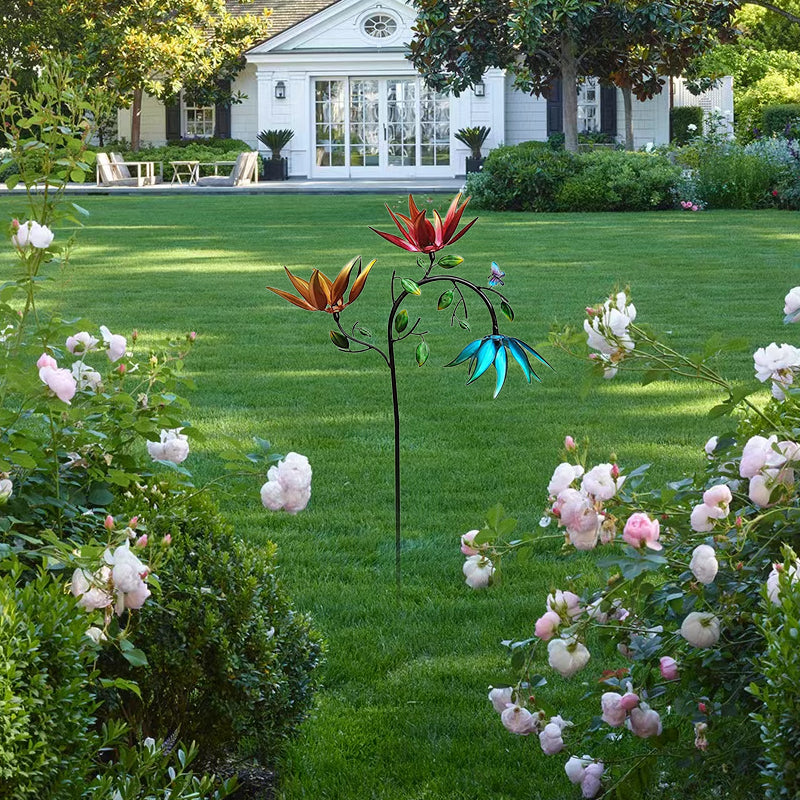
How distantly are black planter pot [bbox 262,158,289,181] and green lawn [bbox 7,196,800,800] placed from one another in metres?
16.5

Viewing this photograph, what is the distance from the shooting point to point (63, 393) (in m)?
2.46

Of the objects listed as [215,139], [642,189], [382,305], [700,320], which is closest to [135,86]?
[215,139]

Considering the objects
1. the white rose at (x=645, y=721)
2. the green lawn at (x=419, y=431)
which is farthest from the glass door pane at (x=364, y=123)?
the white rose at (x=645, y=721)

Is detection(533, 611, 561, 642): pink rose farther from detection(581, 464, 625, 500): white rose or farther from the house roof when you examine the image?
the house roof

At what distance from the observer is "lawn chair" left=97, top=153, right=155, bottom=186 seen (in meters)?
27.5

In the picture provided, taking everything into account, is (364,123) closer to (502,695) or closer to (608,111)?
(608,111)

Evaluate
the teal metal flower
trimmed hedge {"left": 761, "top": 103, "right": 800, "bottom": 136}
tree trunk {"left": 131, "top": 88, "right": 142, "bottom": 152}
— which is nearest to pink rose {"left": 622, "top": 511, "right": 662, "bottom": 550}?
the teal metal flower

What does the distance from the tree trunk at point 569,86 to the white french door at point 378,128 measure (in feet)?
27.0

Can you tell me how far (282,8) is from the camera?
35.2 meters

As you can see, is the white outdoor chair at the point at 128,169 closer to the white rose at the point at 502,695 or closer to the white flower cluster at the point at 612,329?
the white flower cluster at the point at 612,329

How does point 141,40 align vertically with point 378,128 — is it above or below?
above

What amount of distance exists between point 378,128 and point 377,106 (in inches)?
22.9

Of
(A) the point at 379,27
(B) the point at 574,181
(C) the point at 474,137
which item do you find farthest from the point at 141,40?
(B) the point at 574,181

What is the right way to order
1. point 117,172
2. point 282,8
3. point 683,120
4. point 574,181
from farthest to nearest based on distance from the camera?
point 282,8, point 683,120, point 117,172, point 574,181
